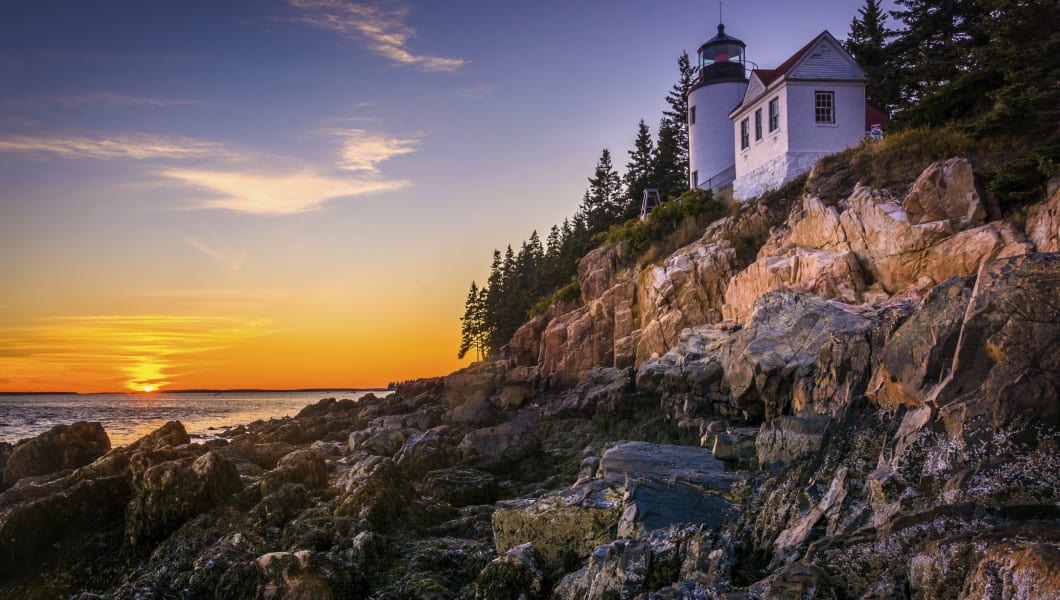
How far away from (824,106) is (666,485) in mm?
26800

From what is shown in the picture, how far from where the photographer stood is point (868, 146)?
90.2ft

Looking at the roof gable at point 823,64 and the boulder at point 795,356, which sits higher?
the roof gable at point 823,64

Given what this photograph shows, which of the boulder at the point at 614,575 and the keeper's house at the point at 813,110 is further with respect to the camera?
the keeper's house at the point at 813,110

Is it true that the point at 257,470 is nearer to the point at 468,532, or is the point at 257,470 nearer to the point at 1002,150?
the point at 468,532

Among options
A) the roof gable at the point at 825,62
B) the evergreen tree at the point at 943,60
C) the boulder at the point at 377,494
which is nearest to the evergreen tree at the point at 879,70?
the evergreen tree at the point at 943,60

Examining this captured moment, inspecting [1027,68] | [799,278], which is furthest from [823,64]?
[799,278]

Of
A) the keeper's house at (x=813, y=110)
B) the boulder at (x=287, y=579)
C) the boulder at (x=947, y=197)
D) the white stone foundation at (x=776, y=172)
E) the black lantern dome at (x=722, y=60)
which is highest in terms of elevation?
the black lantern dome at (x=722, y=60)

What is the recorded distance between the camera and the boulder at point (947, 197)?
2047 centimetres

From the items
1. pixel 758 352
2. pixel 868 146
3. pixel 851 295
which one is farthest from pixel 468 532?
pixel 868 146

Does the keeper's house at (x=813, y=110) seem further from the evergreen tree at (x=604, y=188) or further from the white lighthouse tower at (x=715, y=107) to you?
the evergreen tree at (x=604, y=188)

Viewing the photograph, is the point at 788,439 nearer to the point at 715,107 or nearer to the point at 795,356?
the point at 795,356

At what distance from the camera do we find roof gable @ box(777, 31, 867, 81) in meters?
32.1

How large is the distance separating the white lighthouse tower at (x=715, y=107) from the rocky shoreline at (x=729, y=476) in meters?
15.8

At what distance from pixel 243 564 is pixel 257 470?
987 cm
